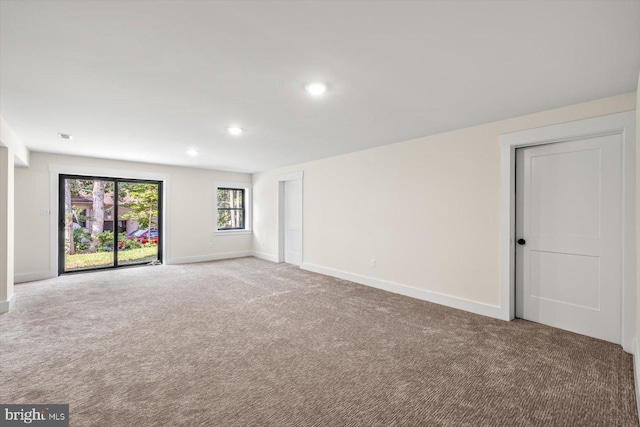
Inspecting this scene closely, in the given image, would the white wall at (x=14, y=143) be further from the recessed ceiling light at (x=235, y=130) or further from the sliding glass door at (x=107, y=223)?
the recessed ceiling light at (x=235, y=130)

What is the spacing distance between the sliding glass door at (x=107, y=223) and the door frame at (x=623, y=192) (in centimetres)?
700

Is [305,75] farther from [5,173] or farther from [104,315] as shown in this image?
[5,173]

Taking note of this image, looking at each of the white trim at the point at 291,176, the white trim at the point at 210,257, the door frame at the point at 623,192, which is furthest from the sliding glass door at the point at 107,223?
the door frame at the point at 623,192

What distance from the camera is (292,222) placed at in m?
7.12

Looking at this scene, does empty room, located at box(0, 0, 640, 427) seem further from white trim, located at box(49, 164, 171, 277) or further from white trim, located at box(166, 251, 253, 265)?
white trim, located at box(166, 251, 253, 265)

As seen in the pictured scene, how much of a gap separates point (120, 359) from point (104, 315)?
140 centimetres

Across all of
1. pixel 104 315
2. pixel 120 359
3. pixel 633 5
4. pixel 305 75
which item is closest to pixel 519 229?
pixel 633 5

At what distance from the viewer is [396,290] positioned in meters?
4.57

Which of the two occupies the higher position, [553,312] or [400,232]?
[400,232]

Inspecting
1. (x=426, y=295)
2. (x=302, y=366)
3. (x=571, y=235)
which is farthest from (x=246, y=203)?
(x=571, y=235)

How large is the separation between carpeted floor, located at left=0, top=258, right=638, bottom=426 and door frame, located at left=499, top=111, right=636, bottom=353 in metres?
0.33

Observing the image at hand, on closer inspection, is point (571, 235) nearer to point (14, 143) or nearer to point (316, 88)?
point (316, 88)

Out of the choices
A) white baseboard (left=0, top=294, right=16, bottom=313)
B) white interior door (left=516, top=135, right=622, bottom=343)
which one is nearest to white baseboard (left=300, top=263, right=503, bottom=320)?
white interior door (left=516, top=135, right=622, bottom=343)

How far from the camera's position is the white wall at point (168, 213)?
17.4ft
